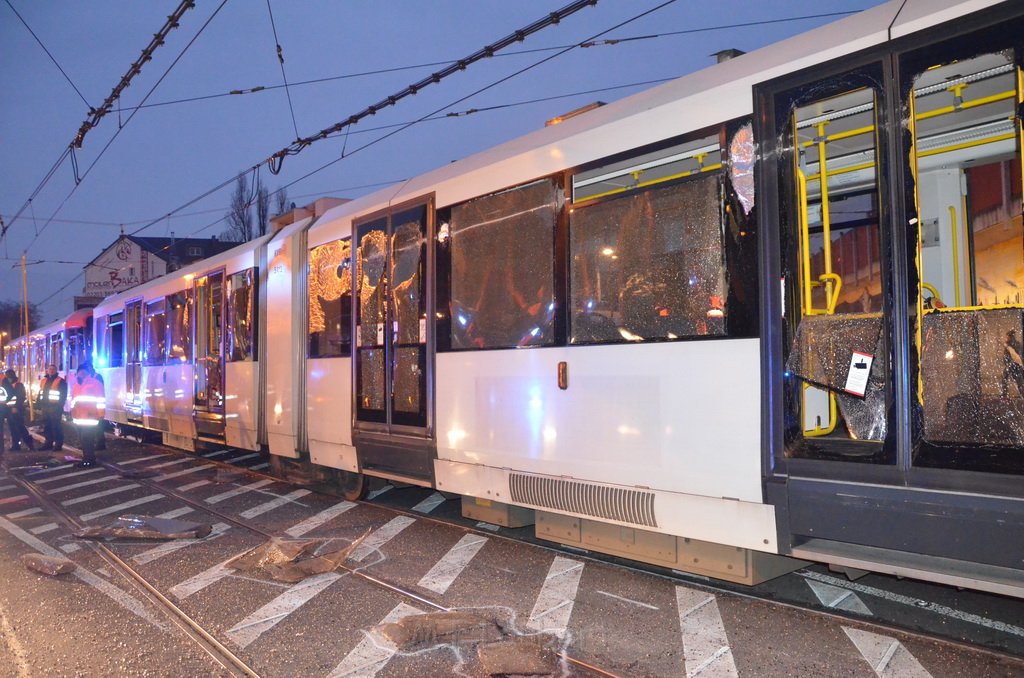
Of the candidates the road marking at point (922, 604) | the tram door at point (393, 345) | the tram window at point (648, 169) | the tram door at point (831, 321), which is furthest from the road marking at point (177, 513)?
the tram door at point (831, 321)

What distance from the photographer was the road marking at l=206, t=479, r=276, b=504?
944 cm

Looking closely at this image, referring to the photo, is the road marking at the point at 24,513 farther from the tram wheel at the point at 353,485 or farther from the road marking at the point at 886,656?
the road marking at the point at 886,656

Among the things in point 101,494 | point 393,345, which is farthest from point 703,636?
point 101,494

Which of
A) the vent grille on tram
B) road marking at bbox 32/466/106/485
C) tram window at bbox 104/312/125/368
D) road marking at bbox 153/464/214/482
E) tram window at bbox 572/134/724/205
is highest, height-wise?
tram window at bbox 572/134/724/205

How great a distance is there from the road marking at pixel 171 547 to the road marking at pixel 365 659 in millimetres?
3086

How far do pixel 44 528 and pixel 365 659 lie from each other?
577cm

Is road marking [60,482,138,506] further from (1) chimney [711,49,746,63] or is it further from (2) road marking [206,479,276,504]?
→ (1) chimney [711,49,746,63]

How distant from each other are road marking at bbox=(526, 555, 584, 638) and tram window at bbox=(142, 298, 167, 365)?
10.5 meters

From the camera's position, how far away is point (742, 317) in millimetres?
4277

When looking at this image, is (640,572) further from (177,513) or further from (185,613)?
(177,513)

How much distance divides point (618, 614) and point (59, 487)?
9717mm

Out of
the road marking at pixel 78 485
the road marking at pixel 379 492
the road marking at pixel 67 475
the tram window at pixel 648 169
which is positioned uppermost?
the tram window at pixel 648 169

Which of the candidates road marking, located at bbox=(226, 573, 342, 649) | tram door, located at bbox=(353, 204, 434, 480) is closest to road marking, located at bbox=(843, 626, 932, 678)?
road marking, located at bbox=(226, 573, 342, 649)

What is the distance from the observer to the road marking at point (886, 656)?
12.4 feet
